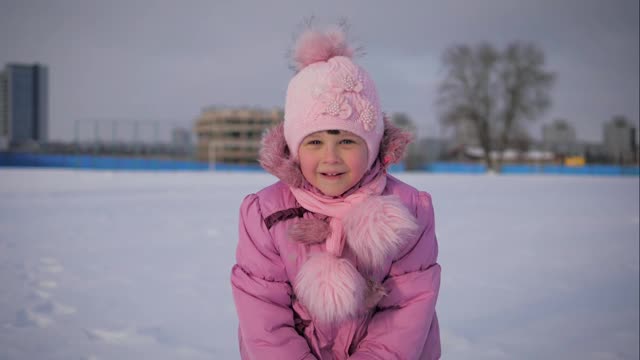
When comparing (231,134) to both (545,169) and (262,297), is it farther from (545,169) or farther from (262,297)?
(262,297)

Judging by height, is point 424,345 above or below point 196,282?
above

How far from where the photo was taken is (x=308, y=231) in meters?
1.27

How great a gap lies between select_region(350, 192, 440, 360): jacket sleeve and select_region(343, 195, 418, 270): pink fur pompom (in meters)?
0.08

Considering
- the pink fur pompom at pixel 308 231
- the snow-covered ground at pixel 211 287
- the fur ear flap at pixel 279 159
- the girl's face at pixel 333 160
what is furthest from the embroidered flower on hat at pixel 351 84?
the snow-covered ground at pixel 211 287

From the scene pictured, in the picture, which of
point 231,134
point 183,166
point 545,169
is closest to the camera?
point 183,166

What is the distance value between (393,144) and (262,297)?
499mm

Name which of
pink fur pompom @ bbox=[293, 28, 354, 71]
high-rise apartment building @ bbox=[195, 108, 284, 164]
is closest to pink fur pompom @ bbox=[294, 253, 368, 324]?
pink fur pompom @ bbox=[293, 28, 354, 71]

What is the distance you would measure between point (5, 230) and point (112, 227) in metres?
0.87

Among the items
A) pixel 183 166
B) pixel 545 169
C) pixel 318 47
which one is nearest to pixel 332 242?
pixel 318 47

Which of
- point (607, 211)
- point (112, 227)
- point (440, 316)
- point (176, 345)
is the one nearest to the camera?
point (176, 345)

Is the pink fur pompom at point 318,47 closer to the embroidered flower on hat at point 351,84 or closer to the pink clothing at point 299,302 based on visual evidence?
the embroidered flower on hat at point 351,84

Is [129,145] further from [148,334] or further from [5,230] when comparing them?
[148,334]

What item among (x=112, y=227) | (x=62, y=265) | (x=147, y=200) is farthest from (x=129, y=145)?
(x=62, y=265)

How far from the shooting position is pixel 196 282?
3.09 m
